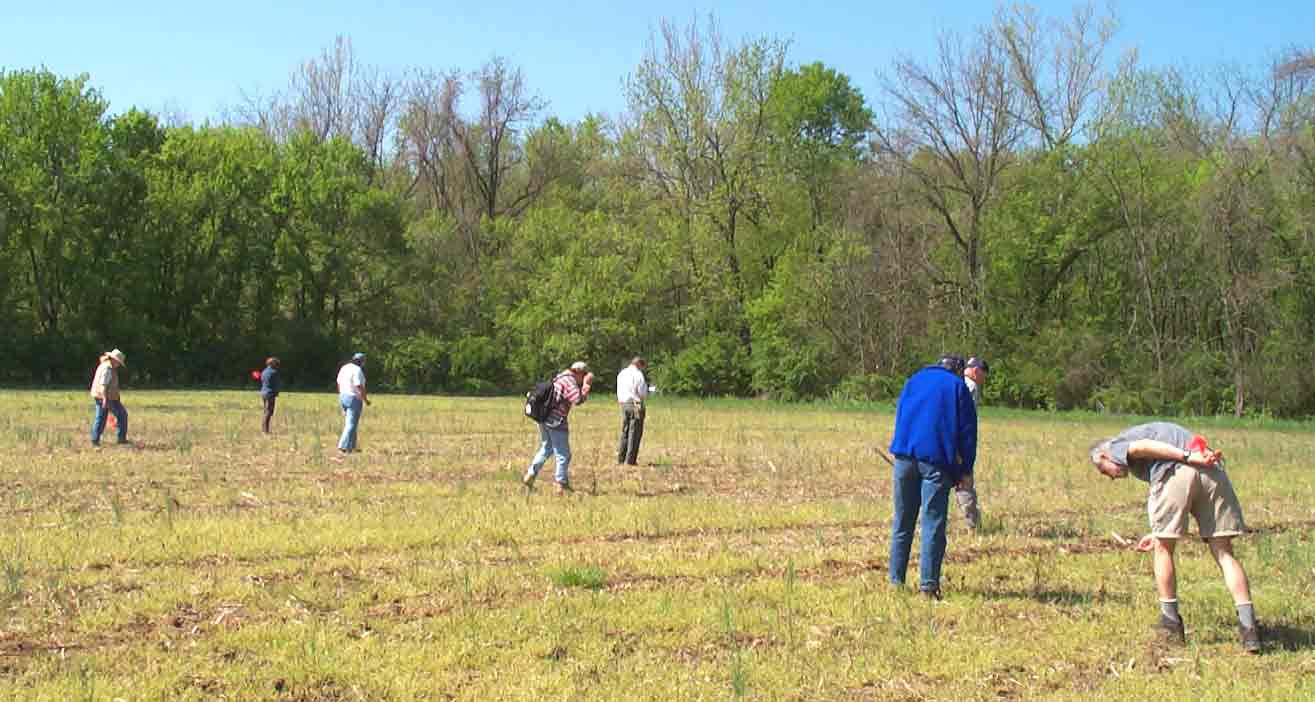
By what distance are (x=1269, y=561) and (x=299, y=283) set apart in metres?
60.4

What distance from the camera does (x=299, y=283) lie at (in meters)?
66.2

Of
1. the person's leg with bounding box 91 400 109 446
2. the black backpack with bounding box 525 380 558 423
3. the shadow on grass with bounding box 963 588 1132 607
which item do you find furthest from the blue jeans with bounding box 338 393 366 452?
the shadow on grass with bounding box 963 588 1132 607

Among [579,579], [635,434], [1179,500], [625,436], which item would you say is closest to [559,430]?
[635,434]

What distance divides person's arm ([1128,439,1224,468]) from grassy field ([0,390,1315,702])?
123 cm

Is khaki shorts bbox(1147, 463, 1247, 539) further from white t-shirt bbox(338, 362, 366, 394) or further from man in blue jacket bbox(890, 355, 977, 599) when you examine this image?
white t-shirt bbox(338, 362, 366, 394)

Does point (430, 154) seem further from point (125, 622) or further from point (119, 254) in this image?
point (125, 622)

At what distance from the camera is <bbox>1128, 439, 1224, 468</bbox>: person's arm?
7922 millimetres

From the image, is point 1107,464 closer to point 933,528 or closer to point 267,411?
point 933,528

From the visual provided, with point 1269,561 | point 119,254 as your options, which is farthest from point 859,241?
point 1269,561

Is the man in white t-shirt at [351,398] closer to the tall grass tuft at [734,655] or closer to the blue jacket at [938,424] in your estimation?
the tall grass tuft at [734,655]

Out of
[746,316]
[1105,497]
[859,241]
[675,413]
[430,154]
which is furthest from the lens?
[430,154]

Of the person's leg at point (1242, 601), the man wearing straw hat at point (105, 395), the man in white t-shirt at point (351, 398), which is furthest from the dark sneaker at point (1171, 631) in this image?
the man wearing straw hat at point (105, 395)

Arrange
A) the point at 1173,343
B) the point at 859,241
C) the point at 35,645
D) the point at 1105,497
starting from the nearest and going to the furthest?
the point at 35,645 < the point at 1105,497 < the point at 1173,343 < the point at 859,241

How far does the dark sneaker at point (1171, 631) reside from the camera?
8203 mm
